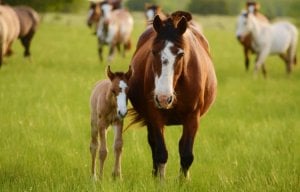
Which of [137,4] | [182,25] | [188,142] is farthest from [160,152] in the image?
[137,4]

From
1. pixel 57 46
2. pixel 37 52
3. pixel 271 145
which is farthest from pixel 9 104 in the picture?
pixel 57 46

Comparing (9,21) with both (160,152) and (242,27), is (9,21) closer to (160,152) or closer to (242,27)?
(242,27)

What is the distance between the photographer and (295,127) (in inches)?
382

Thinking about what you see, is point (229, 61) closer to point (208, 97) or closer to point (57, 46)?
point (57, 46)

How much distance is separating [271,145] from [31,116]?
406cm

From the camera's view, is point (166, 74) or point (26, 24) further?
point (26, 24)

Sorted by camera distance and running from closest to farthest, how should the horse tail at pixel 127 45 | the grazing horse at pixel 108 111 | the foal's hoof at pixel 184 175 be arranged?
the foal's hoof at pixel 184 175 < the grazing horse at pixel 108 111 < the horse tail at pixel 127 45

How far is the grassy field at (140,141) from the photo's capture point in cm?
624

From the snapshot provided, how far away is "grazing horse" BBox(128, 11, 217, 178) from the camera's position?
566cm

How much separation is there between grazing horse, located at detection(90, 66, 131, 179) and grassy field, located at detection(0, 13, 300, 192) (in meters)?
0.26

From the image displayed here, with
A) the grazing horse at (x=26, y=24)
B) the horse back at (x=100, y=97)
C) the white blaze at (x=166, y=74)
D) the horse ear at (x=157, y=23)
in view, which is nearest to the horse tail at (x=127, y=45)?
the grazing horse at (x=26, y=24)

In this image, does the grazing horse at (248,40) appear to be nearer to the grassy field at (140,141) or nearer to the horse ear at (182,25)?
the grassy field at (140,141)

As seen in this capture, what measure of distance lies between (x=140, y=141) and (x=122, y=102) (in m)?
2.61

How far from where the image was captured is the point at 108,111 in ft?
22.0
